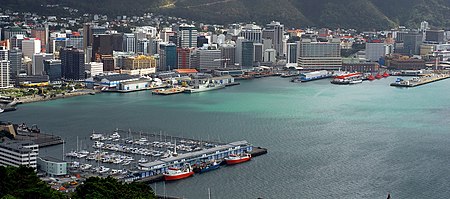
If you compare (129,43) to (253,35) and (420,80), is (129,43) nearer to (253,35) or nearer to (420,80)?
(253,35)

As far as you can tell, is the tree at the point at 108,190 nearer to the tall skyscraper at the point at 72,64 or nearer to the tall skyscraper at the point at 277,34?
the tall skyscraper at the point at 72,64

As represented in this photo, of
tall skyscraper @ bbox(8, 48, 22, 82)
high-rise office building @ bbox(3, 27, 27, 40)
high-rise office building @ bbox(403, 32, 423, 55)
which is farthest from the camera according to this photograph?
high-rise office building @ bbox(403, 32, 423, 55)

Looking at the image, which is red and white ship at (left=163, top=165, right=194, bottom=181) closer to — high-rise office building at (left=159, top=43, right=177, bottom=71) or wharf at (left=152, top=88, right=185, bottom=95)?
wharf at (left=152, top=88, right=185, bottom=95)

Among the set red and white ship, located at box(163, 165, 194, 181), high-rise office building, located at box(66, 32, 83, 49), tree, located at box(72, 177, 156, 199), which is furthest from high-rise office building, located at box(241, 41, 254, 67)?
tree, located at box(72, 177, 156, 199)

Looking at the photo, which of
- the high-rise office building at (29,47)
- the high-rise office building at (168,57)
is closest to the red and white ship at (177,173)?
the high-rise office building at (29,47)

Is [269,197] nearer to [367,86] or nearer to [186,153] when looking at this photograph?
[186,153]

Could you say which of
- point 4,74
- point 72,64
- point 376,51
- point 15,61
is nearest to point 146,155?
point 4,74
